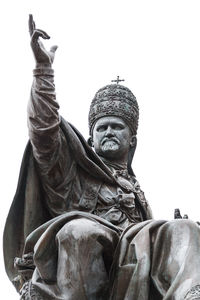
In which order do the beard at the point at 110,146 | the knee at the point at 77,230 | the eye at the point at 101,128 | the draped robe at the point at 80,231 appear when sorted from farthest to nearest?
the eye at the point at 101,128 → the beard at the point at 110,146 → the knee at the point at 77,230 → the draped robe at the point at 80,231

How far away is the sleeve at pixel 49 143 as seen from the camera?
11.0 meters

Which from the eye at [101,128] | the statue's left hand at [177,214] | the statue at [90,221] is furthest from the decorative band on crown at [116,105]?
the statue's left hand at [177,214]

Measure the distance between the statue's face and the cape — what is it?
17.1 inches

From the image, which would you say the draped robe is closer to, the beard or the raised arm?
the raised arm

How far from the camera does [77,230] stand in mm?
10133

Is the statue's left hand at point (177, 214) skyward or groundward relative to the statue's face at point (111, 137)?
groundward

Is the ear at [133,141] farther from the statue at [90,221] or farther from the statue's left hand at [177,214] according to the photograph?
the statue's left hand at [177,214]

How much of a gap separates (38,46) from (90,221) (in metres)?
1.83

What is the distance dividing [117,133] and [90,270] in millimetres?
2329

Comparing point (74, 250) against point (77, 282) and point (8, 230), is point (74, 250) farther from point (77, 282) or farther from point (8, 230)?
point (8, 230)

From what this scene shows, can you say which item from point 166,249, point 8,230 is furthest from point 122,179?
point 166,249

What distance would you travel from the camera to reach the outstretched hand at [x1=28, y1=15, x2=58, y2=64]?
10953 mm

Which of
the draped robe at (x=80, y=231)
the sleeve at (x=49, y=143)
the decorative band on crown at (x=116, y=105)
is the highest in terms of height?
the decorative band on crown at (x=116, y=105)

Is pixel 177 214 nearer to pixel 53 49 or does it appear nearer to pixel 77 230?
pixel 77 230
